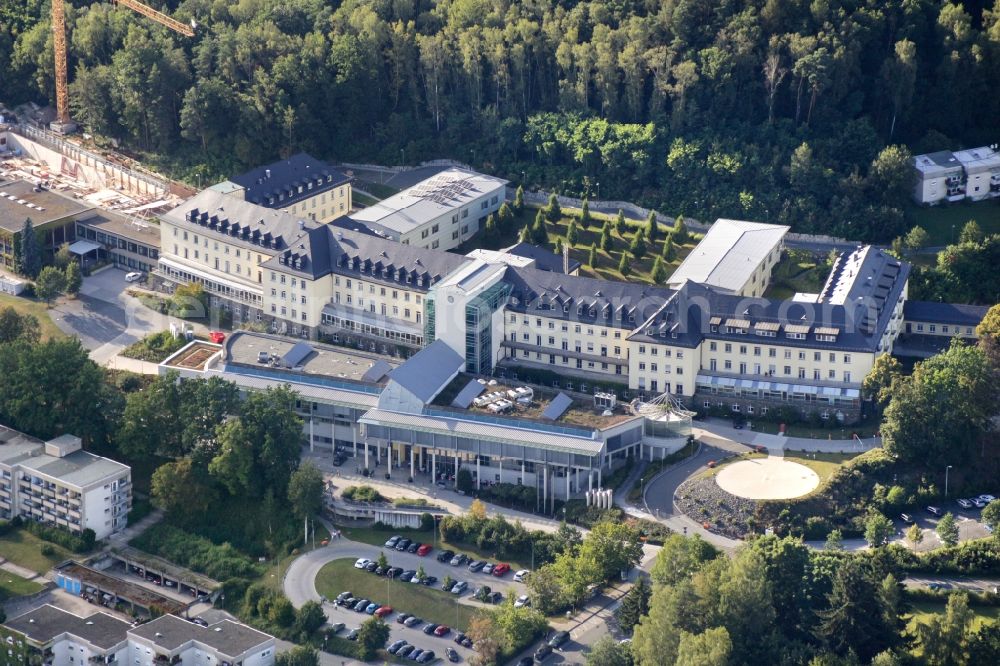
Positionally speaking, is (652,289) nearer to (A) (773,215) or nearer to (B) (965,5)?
(A) (773,215)

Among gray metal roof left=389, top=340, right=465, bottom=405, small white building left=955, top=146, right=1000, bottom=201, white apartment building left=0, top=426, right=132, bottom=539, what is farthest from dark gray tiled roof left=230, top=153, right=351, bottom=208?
small white building left=955, top=146, right=1000, bottom=201

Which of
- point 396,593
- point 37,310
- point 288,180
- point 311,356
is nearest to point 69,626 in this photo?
point 396,593

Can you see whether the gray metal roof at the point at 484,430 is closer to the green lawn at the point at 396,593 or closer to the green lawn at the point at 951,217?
the green lawn at the point at 396,593

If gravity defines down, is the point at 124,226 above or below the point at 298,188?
below

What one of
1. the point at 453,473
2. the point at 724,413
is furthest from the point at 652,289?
the point at 453,473

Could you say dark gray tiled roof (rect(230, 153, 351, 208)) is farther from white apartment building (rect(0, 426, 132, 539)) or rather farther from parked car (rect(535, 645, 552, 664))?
parked car (rect(535, 645, 552, 664))

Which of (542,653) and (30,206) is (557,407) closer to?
(542,653)
